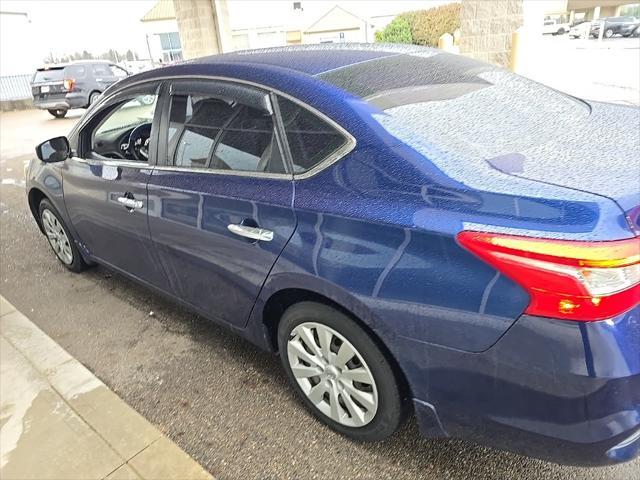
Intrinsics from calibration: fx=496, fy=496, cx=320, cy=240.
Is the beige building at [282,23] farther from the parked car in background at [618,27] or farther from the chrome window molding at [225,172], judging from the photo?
the chrome window molding at [225,172]

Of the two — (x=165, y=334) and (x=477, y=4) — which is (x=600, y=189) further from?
(x=477, y=4)

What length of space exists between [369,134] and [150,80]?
5.24 ft

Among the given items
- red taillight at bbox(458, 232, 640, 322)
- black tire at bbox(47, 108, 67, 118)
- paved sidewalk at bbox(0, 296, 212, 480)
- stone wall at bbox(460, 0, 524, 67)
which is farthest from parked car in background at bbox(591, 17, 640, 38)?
paved sidewalk at bbox(0, 296, 212, 480)

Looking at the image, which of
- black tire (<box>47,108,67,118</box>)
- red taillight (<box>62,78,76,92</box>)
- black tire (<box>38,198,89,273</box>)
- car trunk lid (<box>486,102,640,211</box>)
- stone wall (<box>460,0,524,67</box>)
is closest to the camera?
car trunk lid (<box>486,102,640,211</box>)

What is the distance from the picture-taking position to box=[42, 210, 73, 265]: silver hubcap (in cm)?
410

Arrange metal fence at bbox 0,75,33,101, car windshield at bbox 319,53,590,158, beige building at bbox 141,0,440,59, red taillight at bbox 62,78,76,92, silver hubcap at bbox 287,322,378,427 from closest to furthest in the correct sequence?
1. car windshield at bbox 319,53,590,158
2. silver hubcap at bbox 287,322,378,427
3. red taillight at bbox 62,78,76,92
4. metal fence at bbox 0,75,33,101
5. beige building at bbox 141,0,440,59

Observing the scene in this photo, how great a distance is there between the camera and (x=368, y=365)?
1959mm

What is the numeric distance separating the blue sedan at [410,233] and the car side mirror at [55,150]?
32.7 inches

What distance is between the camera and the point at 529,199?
1532 millimetres

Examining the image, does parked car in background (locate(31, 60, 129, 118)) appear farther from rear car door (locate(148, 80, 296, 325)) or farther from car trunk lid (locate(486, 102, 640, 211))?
car trunk lid (locate(486, 102, 640, 211))

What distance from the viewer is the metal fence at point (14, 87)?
24.8 m

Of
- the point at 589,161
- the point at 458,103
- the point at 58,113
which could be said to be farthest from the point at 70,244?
the point at 58,113

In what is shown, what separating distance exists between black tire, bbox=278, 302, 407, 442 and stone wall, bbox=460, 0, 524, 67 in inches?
291

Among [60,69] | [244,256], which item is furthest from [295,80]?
[60,69]
